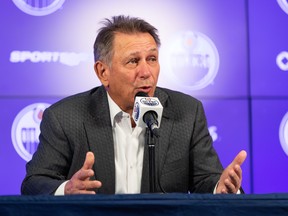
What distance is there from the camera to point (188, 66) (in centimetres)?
279

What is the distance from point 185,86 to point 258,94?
1.29 ft

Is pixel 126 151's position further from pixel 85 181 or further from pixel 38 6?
pixel 38 6

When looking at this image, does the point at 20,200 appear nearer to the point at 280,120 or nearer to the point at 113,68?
the point at 113,68

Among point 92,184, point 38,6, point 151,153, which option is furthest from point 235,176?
point 38,6

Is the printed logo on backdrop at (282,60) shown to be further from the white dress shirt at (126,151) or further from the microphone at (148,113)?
the microphone at (148,113)

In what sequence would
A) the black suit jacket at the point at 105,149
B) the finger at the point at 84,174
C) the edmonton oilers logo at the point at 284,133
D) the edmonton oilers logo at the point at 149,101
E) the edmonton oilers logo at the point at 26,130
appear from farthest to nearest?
1. the edmonton oilers logo at the point at 284,133
2. the edmonton oilers logo at the point at 26,130
3. the black suit jacket at the point at 105,149
4. the edmonton oilers logo at the point at 149,101
5. the finger at the point at 84,174

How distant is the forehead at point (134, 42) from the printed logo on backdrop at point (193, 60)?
0.71 meters

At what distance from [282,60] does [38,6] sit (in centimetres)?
124

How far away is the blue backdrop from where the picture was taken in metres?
2.71

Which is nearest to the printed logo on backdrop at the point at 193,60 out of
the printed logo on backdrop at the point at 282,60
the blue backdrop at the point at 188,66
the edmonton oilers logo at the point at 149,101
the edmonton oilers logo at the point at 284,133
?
the blue backdrop at the point at 188,66

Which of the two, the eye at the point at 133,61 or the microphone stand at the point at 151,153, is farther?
the eye at the point at 133,61

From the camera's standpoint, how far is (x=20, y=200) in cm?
117

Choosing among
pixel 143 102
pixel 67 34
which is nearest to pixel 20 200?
pixel 143 102

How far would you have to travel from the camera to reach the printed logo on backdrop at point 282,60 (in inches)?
114
